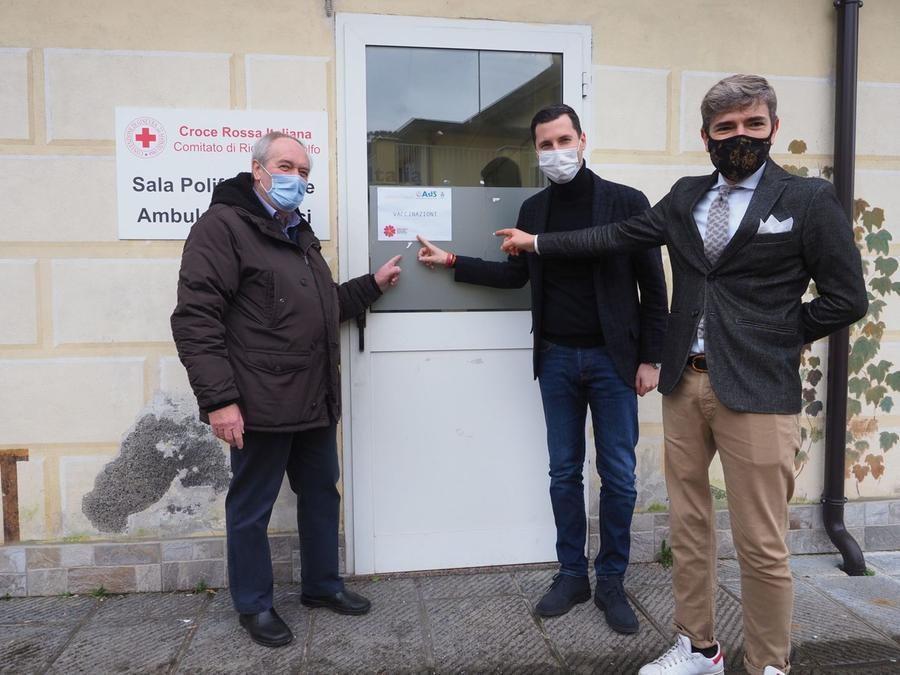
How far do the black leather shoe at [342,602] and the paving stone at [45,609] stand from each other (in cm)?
100

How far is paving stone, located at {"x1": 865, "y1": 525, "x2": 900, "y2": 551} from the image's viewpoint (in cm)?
→ 368

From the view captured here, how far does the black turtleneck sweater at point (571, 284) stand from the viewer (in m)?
2.87

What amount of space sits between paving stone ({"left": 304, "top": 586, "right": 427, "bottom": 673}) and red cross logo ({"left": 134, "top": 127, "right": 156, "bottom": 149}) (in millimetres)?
2236

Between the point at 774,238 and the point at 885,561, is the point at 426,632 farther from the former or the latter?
the point at 885,561

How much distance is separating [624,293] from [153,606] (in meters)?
2.51

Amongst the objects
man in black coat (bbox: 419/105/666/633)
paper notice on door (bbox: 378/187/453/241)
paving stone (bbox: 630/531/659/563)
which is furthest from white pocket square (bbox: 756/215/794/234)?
paving stone (bbox: 630/531/659/563)

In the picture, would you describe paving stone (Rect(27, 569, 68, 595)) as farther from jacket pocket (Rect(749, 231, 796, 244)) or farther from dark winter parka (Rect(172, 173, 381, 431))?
jacket pocket (Rect(749, 231, 796, 244))

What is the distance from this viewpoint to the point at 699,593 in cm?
245

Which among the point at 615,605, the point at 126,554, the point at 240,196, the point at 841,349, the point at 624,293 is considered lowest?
the point at 615,605

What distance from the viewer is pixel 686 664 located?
2480mm

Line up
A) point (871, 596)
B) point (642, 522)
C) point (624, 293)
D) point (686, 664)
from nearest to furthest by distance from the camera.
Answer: point (686, 664)
point (624, 293)
point (871, 596)
point (642, 522)

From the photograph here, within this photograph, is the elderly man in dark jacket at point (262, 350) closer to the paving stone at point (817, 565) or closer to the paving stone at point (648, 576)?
the paving stone at point (648, 576)

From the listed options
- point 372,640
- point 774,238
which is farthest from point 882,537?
point 372,640

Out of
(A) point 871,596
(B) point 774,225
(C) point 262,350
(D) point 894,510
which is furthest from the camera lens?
(D) point 894,510
